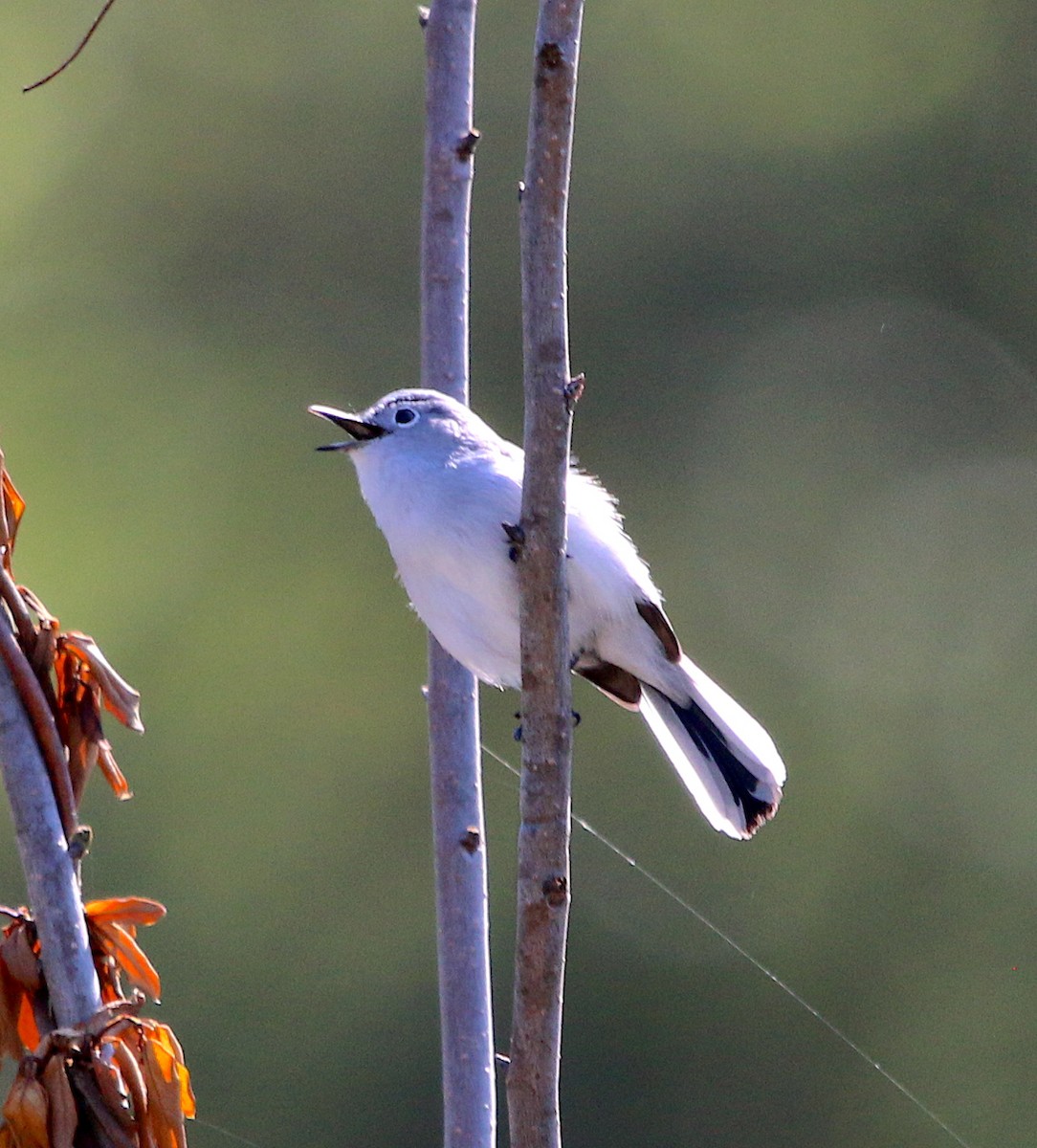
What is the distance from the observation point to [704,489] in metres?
8.60

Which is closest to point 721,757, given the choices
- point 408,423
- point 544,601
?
point 408,423

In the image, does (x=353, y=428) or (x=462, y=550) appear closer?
(x=462, y=550)

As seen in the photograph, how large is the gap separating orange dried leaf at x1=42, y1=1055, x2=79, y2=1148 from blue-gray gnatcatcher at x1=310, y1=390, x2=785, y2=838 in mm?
1117

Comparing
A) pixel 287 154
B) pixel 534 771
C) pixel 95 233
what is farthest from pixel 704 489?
pixel 534 771

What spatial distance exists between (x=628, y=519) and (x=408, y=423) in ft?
17.0

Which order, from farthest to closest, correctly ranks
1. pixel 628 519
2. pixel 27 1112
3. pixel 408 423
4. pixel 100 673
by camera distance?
pixel 628 519 < pixel 408 423 < pixel 100 673 < pixel 27 1112

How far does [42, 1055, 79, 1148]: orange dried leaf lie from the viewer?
1357mm

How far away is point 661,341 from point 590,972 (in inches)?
125

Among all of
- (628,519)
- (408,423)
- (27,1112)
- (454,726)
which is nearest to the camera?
(27,1112)

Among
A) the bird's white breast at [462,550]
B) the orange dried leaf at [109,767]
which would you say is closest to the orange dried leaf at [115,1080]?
the orange dried leaf at [109,767]

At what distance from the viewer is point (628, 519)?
8039 mm

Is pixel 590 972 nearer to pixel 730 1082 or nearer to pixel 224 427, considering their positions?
pixel 730 1082

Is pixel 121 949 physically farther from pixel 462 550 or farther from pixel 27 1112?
pixel 462 550

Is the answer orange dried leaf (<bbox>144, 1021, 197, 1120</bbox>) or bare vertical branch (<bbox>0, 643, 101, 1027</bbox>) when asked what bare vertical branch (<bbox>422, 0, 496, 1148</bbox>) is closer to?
orange dried leaf (<bbox>144, 1021, 197, 1120</bbox>)
